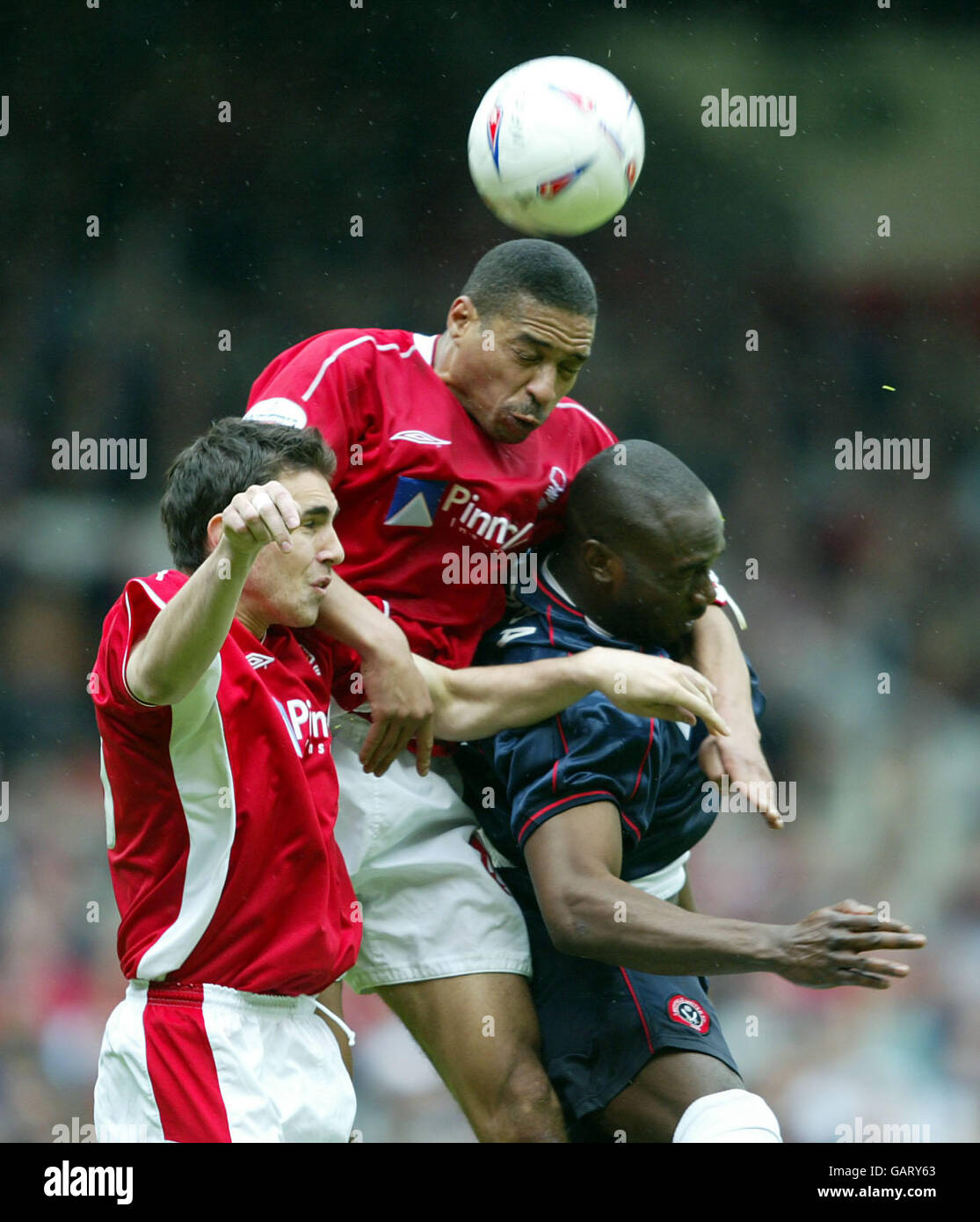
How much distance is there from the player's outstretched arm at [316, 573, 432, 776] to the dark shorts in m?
0.67

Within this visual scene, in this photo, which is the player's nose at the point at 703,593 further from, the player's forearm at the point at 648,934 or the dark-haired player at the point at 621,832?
the player's forearm at the point at 648,934

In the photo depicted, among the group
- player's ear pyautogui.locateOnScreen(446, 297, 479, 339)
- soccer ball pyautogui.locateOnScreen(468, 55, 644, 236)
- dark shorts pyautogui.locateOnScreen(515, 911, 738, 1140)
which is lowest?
dark shorts pyautogui.locateOnScreen(515, 911, 738, 1140)

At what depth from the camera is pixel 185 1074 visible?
2771 millimetres

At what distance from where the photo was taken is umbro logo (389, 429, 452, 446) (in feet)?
11.4

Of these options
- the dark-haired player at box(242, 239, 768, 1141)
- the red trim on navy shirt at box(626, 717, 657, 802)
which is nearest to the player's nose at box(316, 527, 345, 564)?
the dark-haired player at box(242, 239, 768, 1141)

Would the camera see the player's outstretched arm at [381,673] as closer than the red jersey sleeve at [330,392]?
Yes

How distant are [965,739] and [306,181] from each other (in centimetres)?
451

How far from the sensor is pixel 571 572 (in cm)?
364

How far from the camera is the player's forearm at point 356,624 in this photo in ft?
10.2

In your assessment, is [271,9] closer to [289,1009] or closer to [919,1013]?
[919,1013]

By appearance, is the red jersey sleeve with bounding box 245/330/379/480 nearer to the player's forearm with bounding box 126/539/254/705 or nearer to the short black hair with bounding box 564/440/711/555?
the short black hair with bounding box 564/440/711/555

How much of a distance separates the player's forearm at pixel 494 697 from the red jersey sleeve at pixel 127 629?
29.2 inches

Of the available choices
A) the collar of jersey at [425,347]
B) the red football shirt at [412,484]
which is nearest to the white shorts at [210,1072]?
the red football shirt at [412,484]

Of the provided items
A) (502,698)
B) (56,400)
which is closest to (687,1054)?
(502,698)
